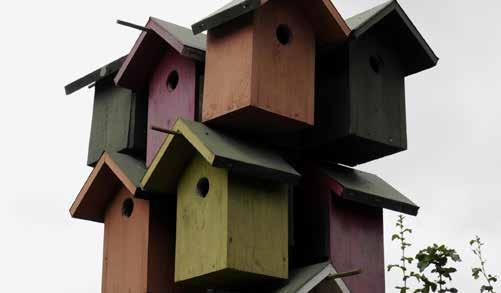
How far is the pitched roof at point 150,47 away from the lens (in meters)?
10.9

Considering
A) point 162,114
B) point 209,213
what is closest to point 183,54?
point 162,114

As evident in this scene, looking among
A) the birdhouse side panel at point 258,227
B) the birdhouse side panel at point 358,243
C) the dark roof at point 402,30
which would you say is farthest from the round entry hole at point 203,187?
the dark roof at point 402,30

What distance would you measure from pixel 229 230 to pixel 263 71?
4.28ft

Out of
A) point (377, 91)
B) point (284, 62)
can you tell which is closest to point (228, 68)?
point (284, 62)

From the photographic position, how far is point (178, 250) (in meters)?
10.4

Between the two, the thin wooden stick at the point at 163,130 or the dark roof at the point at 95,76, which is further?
the dark roof at the point at 95,76

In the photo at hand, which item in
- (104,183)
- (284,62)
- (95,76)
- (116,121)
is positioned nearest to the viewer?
(284,62)

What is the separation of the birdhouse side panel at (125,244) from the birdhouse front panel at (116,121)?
1.50ft

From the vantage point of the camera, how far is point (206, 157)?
9930 millimetres

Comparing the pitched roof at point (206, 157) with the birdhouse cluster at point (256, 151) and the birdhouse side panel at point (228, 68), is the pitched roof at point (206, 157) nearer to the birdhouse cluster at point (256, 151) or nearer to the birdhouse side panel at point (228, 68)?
the birdhouse cluster at point (256, 151)

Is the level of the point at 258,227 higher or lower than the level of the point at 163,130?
lower

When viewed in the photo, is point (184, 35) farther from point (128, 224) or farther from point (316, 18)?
point (128, 224)

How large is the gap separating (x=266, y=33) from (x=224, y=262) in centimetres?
190

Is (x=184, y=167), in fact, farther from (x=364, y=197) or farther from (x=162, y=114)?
(x=364, y=197)
